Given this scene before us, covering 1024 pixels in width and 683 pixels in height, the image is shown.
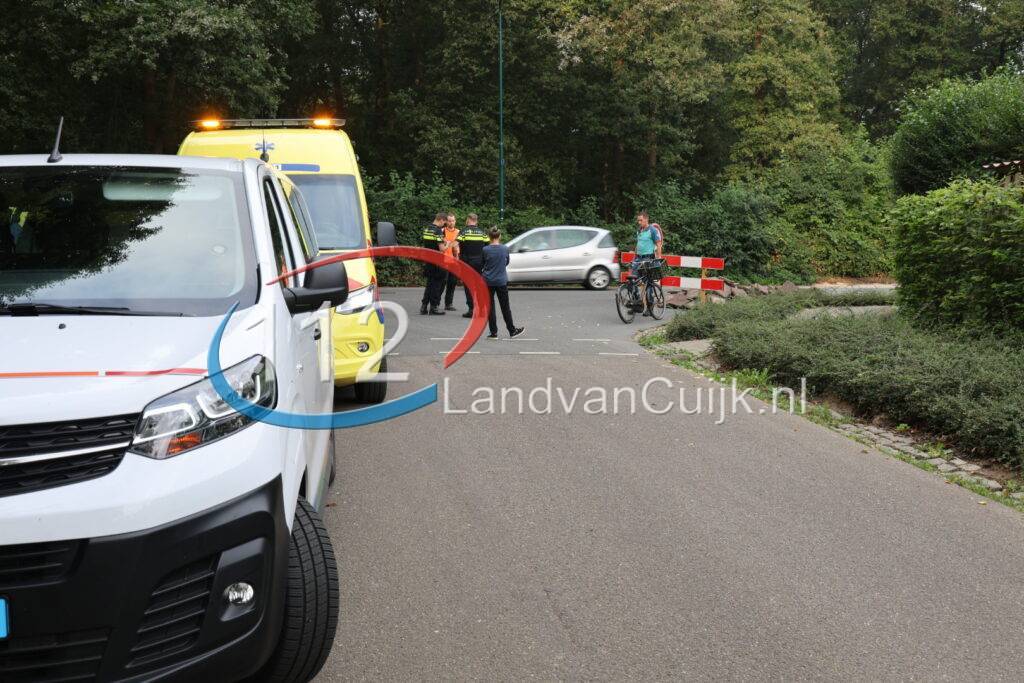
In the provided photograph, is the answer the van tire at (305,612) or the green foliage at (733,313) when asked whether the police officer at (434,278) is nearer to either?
the green foliage at (733,313)

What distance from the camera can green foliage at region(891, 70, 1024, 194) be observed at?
933 inches

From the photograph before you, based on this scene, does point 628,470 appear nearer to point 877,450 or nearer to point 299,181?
point 877,450

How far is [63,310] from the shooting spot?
3.65 meters

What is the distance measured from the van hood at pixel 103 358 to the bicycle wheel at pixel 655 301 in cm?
1582

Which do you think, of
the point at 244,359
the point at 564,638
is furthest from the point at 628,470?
the point at 244,359

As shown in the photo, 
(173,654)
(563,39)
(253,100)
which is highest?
(563,39)

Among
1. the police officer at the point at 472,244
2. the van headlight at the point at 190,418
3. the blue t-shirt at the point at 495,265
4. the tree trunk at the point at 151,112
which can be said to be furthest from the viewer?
the tree trunk at the point at 151,112

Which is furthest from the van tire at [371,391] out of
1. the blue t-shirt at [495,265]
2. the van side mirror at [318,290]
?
the blue t-shirt at [495,265]

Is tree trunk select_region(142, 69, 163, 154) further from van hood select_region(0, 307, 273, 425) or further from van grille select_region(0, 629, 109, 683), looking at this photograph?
van grille select_region(0, 629, 109, 683)

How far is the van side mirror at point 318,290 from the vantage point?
13.4ft

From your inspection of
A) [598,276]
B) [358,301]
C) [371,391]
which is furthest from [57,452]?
[598,276]

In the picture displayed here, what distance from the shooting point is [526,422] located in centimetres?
912

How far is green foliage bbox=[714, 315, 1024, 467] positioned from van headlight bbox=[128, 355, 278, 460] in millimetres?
6089

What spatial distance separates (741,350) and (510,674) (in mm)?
8972
